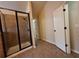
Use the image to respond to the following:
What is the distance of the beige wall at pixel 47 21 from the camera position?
4823 millimetres

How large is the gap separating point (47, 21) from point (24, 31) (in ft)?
5.10

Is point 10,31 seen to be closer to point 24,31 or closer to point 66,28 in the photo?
point 24,31

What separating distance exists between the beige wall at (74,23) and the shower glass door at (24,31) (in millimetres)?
1975

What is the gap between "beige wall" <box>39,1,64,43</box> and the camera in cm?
482

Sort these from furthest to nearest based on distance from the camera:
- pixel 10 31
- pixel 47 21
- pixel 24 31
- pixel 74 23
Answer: pixel 47 21 < pixel 24 31 < pixel 10 31 < pixel 74 23

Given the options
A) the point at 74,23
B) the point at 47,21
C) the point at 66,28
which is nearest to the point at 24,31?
the point at 47,21

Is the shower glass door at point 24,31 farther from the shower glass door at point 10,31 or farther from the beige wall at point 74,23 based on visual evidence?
the beige wall at point 74,23

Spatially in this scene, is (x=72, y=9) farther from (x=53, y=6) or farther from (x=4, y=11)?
(x=4, y=11)

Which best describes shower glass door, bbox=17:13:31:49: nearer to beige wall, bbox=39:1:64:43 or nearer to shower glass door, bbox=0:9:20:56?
shower glass door, bbox=0:9:20:56

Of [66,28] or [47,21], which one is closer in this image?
[66,28]

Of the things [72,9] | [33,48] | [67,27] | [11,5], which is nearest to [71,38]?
[67,27]

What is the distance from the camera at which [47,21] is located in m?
5.40

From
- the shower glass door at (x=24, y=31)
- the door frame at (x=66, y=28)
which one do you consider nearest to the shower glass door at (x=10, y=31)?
the shower glass door at (x=24, y=31)

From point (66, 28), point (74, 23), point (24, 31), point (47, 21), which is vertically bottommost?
point (24, 31)
